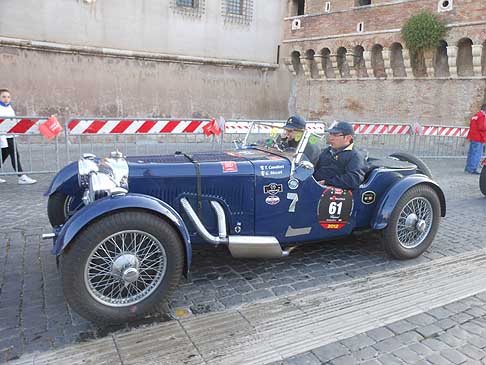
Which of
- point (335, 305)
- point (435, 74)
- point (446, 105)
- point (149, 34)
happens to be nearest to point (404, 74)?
point (435, 74)

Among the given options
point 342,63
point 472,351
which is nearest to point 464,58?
point 342,63

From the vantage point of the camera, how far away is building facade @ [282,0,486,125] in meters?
14.6

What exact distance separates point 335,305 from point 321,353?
72 centimetres

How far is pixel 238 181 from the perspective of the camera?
3.60 meters

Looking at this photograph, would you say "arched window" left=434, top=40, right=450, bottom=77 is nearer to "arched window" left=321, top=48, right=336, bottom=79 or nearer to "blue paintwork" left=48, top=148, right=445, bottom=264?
"arched window" left=321, top=48, right=336, bottom=79

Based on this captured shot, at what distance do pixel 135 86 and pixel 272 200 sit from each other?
14.6 meters

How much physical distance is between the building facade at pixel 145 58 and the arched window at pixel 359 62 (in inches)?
163

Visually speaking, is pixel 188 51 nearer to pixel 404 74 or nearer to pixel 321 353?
pixel 404 74

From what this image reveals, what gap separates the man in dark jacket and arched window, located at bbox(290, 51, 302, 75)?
17.0 meters

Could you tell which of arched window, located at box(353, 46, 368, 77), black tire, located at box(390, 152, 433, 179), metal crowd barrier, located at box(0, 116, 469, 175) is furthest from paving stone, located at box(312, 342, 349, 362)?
arched window, located at box(353, 46, 368, 77)

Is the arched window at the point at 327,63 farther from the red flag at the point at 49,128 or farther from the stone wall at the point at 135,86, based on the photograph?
the red flag at the point at 49,128

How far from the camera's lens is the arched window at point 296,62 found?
2034 centimetres

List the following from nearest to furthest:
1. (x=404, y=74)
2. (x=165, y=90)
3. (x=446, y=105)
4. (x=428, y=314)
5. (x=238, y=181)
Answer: (x=428, y=314) → (x=238, y=181) → (x=446, y=105) → (x=404, y=74) → (x=165, y=90)

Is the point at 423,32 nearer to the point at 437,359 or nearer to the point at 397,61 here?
the point at 397,61
